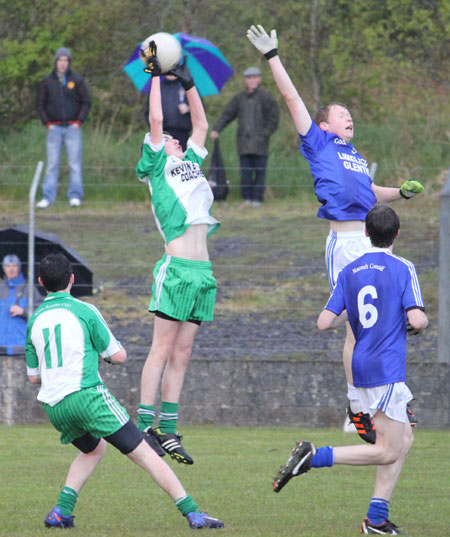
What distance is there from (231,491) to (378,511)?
5.88 feet

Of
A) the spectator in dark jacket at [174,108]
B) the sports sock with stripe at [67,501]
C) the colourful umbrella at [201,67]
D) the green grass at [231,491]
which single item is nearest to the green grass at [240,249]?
the spectator in dark jacket at [174,108]

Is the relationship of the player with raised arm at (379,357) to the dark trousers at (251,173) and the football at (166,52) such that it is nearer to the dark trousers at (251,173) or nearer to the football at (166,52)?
the football at (166,52)

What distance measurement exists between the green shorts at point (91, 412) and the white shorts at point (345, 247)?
9.90 ft

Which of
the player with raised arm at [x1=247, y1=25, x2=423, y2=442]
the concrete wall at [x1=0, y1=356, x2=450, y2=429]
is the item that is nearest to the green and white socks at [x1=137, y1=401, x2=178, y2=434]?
the player with raised arm at [x1=247, y1=25, x2=423, y2=442]

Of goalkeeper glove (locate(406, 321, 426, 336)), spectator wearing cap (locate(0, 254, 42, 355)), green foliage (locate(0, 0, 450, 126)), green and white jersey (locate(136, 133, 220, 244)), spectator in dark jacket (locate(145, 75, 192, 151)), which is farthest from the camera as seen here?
green foliage (locate(0, 0, 450, 126))

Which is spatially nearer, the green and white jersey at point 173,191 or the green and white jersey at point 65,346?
the green and white jersey at point 65,346

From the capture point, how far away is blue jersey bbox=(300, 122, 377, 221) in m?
9.20

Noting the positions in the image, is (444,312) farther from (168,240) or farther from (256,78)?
(256,78)

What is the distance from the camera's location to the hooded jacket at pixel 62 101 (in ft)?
55.3

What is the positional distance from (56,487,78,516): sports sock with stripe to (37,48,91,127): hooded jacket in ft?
34.6

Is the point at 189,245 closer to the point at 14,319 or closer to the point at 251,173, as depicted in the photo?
the point at 14,319

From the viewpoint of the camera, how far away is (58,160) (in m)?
16.6

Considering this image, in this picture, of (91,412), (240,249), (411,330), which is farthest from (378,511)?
(240,249)

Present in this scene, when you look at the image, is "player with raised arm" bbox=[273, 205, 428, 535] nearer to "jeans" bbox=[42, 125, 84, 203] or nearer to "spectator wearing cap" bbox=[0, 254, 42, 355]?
"spectator wearing cap" bbox=[0, 254, 42, 355]
